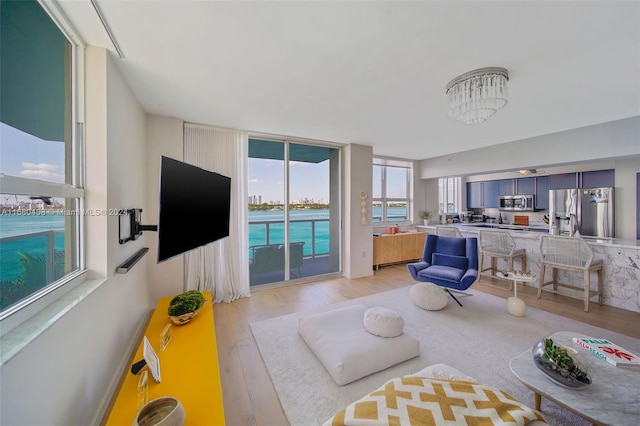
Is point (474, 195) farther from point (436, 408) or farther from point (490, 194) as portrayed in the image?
point (436, 408)

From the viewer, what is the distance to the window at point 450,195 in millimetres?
7361

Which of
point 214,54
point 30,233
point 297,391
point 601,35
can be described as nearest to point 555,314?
point 601,35

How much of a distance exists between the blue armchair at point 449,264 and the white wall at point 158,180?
3.33 m

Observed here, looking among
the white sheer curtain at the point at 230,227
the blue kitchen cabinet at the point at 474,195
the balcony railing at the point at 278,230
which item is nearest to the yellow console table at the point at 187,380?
the white sheer curtain at the point at 230,227

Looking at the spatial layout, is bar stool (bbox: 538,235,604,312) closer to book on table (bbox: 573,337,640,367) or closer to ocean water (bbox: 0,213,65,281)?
book on table (bbox: 573,337,640,367)

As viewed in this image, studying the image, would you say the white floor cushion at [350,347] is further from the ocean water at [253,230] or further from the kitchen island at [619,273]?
the kitchen island at [619,273]

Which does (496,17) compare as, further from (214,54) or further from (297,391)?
(297,391)

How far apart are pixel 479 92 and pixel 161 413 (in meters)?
2.93

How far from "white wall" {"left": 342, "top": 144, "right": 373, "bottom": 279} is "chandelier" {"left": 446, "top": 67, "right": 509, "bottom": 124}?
2.33 metres

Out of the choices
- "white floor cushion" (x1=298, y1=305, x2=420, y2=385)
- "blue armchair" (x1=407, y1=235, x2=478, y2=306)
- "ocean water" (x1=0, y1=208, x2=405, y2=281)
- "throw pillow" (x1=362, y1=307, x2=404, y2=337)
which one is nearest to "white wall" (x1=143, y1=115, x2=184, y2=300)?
"ocean water" (x1=0, y1=208, x2=405, y2=281)

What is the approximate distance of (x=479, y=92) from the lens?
196 cm

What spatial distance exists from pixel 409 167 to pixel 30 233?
627 centimetres

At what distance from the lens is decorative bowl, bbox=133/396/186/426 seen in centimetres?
99

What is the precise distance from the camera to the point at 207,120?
10.2 ft
